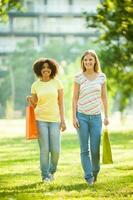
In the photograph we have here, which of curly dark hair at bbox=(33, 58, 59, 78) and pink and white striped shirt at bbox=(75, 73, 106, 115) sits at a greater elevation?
curly dark hair at bbox=(33, 58, 59, 78)

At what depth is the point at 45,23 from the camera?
103 meters

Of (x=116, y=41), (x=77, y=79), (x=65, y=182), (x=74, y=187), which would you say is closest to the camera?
(x=77, y=79)

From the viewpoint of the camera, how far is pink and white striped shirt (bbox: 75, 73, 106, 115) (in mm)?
10477

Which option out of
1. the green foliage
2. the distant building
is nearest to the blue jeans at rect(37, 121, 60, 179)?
the green foliage

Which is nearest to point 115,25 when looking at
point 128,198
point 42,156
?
point 42,156

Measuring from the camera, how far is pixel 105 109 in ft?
35.1

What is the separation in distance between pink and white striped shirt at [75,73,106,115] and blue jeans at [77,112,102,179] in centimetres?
8

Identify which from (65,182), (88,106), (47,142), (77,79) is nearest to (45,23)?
(65,182)

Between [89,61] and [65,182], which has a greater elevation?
[89,61]

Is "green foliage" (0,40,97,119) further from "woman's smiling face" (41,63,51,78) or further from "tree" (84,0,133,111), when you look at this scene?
"woman's smiling face" (41,63,51,78)

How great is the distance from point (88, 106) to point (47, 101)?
2.52 feet

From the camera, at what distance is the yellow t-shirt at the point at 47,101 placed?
1095 cm

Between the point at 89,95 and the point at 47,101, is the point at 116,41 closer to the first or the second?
the point at 47,101

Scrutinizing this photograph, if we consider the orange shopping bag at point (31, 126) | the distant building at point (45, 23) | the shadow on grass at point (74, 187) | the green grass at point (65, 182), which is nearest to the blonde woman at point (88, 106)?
the shadow on grass at point (74, 187)
